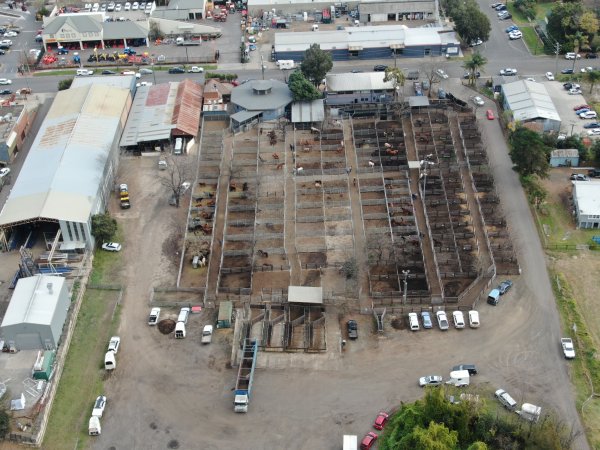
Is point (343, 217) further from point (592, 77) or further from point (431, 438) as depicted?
point (592, 77)

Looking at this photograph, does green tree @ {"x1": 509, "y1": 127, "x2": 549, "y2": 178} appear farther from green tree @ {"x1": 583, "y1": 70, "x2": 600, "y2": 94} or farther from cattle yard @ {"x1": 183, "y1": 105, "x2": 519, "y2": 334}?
green tree @ {"x1": 583, "y1": 70, "x2": 600, "y2": 94}

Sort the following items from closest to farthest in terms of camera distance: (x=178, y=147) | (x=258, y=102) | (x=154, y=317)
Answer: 1. (x=154, y=317)
2. (x=178, y=147)
3. (x=258, y=102)

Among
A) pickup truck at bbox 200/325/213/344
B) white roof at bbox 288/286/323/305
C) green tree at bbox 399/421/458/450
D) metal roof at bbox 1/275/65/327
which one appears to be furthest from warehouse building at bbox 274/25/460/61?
green tree at bbox 399/421/458/450

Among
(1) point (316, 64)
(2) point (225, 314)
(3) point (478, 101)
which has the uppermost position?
(1) point (316, 64)

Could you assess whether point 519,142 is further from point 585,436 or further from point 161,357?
point 161,357

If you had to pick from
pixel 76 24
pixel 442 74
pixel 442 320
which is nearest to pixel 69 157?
pixel 76 24

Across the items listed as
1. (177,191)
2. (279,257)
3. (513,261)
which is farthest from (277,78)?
(513,261)
